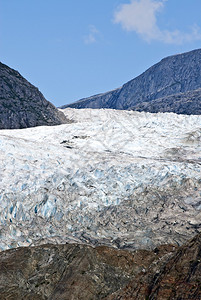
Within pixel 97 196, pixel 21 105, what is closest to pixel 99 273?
pixel 97 196

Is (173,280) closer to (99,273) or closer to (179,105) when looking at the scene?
(99,273)

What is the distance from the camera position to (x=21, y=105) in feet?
303

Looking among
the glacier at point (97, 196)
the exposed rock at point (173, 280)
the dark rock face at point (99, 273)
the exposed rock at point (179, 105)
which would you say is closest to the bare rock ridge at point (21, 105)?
the glacier at point (97, 196)

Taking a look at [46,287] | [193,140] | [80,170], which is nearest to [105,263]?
[46,287]

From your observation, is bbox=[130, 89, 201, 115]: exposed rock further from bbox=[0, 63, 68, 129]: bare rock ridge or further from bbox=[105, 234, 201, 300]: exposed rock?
bbox=[105, 234, 201, 300]: exposed rock

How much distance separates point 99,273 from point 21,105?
69912mm

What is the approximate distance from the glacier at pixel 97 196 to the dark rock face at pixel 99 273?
306cm

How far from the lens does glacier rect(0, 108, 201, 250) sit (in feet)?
114

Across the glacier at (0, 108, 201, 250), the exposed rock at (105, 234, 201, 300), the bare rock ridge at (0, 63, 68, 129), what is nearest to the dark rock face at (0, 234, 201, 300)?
the exposed rock at (105, 234, 201, 300)

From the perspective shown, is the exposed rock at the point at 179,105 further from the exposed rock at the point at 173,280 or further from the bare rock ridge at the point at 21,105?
the exposed rock at the point at 173,280

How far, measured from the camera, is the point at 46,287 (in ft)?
87.0

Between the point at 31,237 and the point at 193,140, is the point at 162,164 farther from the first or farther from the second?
the point at 31,237

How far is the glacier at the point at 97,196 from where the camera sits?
34688mm

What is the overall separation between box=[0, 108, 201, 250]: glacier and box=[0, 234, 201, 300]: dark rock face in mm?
3060
